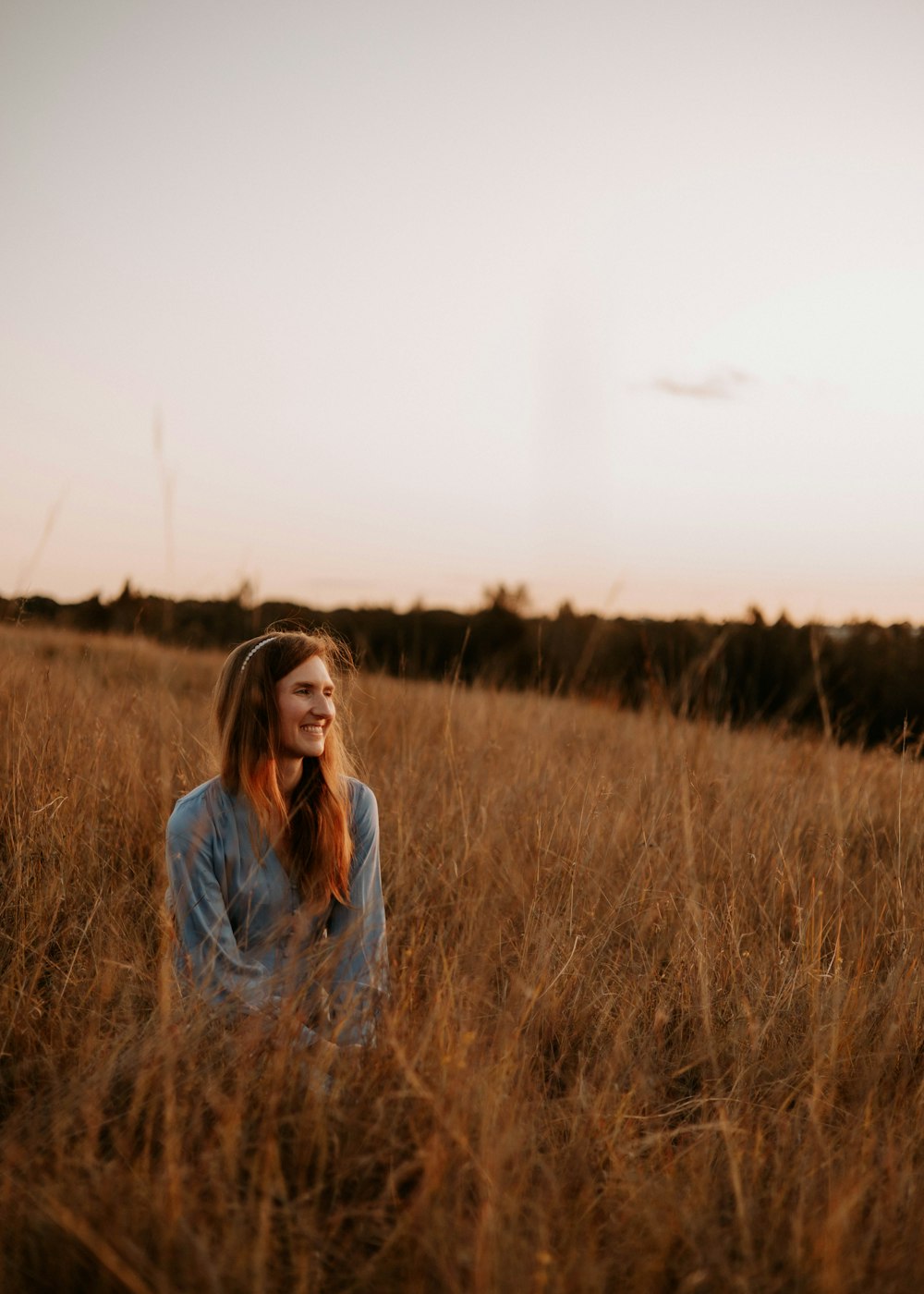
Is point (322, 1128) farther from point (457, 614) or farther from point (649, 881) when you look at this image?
point (457, 614)

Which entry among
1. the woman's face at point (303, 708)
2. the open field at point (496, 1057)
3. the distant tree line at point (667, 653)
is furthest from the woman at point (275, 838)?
the distant tree line at point (667, 653)

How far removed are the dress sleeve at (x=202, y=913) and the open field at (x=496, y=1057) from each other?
13 centimetres

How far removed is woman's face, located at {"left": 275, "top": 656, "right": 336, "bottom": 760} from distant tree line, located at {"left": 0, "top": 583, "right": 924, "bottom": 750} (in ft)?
11.0

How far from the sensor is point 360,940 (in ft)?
7.89

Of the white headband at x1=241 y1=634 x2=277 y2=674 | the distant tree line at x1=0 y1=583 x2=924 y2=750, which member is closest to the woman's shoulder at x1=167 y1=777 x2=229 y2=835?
the white headband at x1=241 y1=634 x2=277 y2=674

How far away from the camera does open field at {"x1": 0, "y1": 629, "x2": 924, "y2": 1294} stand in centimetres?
148

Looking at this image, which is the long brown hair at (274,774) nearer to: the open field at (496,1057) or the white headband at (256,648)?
the white headband at (256,648)

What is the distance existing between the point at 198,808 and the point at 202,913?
0.27 meters

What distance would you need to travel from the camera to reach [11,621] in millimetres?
4074

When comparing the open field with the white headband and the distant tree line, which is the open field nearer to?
the white headband

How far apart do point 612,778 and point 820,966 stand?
1.45 meters

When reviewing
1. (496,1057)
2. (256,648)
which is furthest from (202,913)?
(496,1057)

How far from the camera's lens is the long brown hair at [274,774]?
2514 millimetres

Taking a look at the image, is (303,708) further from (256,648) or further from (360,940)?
(360,940)
